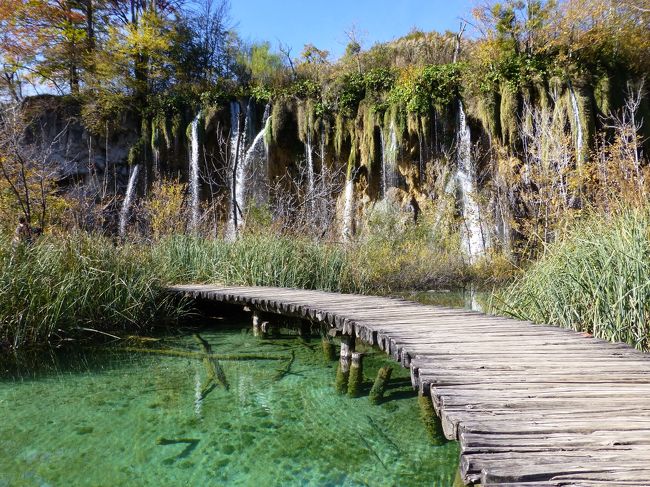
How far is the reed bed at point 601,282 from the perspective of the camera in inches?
135

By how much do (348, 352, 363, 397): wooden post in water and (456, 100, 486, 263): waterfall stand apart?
9.78 metres

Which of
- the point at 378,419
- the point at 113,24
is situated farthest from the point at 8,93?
the point at 378,419

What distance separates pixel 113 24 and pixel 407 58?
10.1 meters

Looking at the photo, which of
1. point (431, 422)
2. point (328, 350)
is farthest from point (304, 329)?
point (431, 422)

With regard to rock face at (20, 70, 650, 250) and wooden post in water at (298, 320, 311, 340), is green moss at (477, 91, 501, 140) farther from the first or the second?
wooden post in water at (298, 320, 311, 340)

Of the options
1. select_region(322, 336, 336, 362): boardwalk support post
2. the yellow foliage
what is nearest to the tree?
the yellow foliage

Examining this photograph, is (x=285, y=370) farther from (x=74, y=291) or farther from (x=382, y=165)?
(x=382, y=165)

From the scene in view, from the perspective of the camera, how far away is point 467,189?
14.2 m

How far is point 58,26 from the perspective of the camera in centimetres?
1714

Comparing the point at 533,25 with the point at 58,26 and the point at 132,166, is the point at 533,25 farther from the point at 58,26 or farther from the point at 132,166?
the point at 58,26

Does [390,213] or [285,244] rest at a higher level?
[390,213]

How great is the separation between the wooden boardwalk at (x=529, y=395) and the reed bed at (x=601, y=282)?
15.1 inches

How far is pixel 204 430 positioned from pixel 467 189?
1208 cm

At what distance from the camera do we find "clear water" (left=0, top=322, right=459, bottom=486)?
2793 mm
